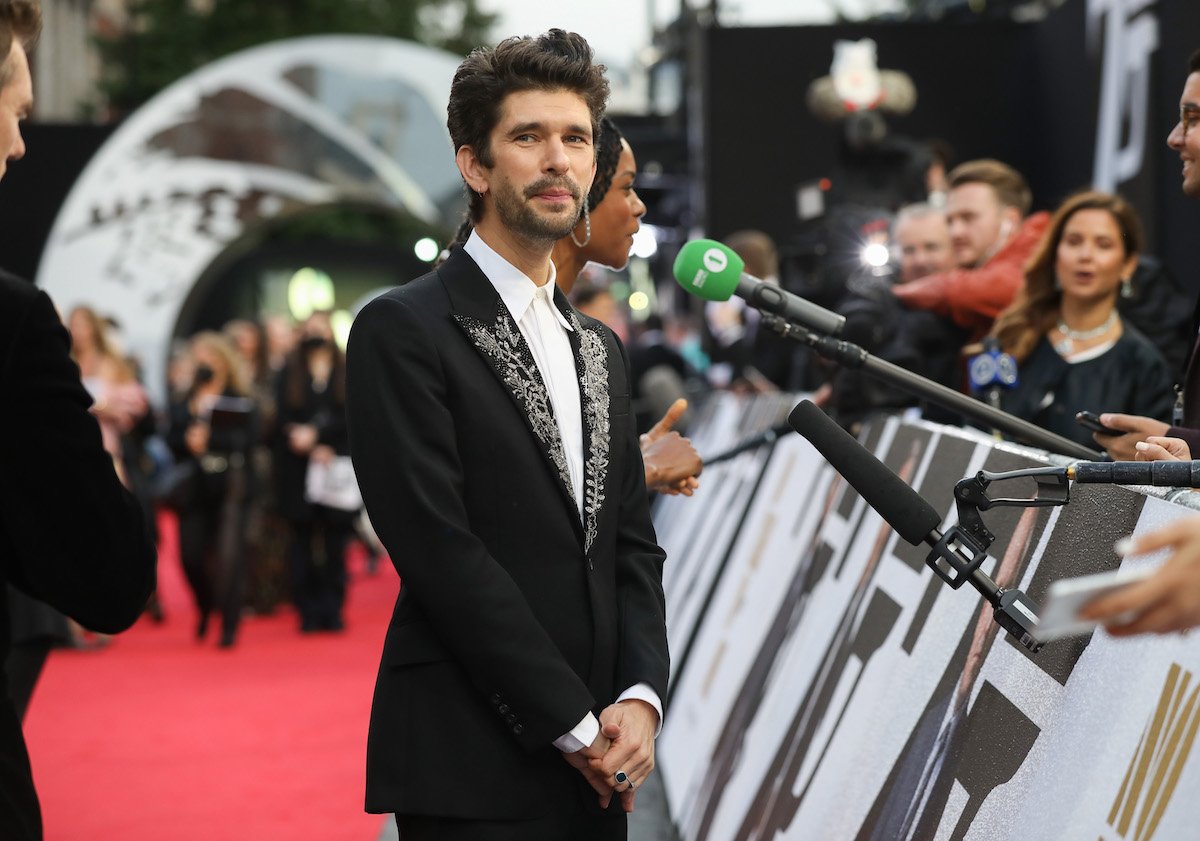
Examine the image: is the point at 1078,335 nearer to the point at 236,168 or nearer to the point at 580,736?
the point at 580,736

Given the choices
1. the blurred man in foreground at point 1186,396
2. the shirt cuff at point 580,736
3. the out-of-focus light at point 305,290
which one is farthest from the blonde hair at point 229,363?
the out-of-focus light at point 305,290

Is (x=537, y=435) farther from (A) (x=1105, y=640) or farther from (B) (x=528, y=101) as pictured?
(A) (x=1105, y=640)

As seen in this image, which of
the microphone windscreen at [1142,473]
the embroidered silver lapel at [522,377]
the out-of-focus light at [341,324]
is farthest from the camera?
the out-of-focus light at [341,324]

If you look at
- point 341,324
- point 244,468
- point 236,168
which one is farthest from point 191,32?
point 244,468

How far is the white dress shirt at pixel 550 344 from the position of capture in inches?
103

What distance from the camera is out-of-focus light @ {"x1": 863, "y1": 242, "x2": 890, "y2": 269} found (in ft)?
23.5

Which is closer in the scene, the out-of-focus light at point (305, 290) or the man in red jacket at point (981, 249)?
the man in red jacket at point (981, 249)

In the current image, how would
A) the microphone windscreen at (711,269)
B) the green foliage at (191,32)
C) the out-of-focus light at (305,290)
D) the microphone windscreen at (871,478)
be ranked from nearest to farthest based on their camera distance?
the microphone windscreen at (871,478)
the microphone windscreen at (711,269)
the out-of-focus light at (305,290)
the green foliage at (191,32)

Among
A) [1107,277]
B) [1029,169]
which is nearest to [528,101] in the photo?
[1107,277]

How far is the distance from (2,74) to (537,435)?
1010 millimetres

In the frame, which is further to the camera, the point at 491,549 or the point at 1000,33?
the point at 1000,33

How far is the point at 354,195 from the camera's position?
2205cm

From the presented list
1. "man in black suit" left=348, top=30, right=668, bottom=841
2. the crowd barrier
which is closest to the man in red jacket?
the crowd barrier

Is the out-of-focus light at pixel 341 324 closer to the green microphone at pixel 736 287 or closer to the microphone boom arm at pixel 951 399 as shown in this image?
the green microphone at pixel 736 287
